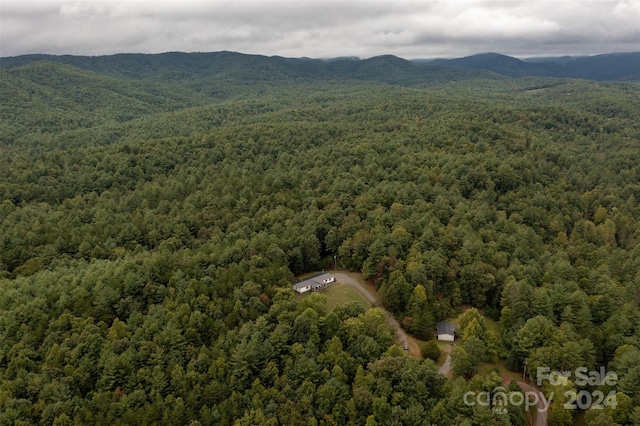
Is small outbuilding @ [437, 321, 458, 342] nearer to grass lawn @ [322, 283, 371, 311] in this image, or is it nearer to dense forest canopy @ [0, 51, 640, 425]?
dense forest canopy @ [0, 51, 640, 425]

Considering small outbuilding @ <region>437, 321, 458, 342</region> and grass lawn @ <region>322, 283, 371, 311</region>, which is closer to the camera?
small outbuilding @ <region>437, 321, 458, 342</region>

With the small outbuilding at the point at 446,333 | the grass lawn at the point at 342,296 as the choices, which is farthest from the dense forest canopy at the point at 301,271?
the grass lawn at the point at 342,296

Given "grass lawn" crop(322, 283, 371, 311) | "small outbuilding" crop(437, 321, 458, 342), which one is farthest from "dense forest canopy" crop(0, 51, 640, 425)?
"grass lawn" crop(322, 283, 371, 311)

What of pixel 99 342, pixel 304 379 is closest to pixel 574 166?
pixel 304 379

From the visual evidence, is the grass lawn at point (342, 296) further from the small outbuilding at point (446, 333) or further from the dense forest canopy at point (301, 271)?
the small outbuilding at point (446, 333)

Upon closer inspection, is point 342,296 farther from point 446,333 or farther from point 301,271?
point 446,333

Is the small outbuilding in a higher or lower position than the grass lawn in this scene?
lower

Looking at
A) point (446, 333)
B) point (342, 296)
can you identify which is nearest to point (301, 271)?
point (342, 296)
